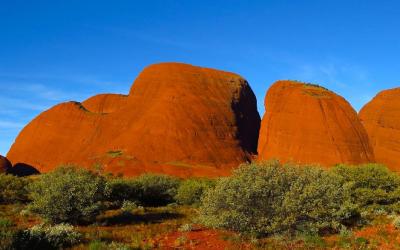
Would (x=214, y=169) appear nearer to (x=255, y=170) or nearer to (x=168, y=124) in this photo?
(x=168, y=124)

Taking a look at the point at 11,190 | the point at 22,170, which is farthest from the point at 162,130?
the point at 11,190

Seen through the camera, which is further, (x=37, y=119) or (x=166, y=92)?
(x=37, y=119)

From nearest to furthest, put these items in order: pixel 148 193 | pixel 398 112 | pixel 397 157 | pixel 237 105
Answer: pixel 148 193 → pixel 397 157 → pixel 398 112 → pixel 237 105

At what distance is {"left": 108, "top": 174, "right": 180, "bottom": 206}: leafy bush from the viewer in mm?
29953

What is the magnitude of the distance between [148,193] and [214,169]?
4010cm

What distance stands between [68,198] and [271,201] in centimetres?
1048

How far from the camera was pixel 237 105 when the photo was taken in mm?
94438

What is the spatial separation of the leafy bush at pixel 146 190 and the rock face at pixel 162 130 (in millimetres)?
31745

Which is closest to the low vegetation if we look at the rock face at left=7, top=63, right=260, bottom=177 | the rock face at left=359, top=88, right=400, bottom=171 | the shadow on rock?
the rock face at left=7, top=63, right=260, bottom=177

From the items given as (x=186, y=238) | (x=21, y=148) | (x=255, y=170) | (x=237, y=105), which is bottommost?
(x=186, y=238)

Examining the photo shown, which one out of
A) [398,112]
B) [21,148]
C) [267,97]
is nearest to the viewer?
[398,112]

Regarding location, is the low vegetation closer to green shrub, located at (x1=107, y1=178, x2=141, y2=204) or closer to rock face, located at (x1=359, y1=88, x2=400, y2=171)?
green shrub, located at (x1=107, y1=178, x2=141, y2=204)

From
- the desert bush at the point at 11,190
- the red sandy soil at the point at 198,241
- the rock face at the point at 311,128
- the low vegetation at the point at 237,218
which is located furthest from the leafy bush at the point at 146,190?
the rock face at the point at 311,128

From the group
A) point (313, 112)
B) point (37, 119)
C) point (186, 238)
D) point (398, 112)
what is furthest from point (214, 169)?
point (37, 119)
